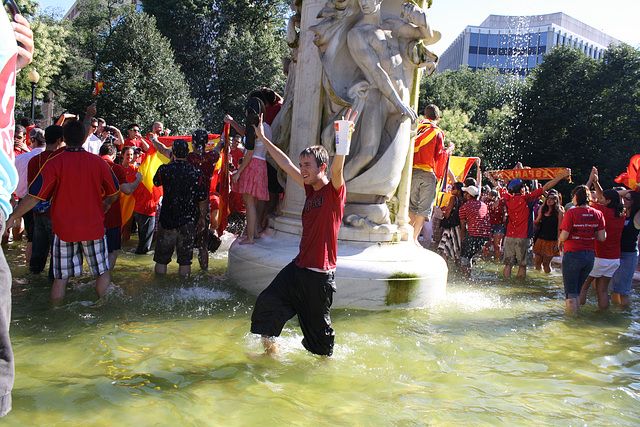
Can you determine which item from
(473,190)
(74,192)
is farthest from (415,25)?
(74,192)

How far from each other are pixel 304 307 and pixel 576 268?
417 cm

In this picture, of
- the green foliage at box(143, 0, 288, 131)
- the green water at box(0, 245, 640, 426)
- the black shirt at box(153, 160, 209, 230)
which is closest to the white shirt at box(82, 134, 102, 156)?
the black shirt at box(153, 160, 209, 230)

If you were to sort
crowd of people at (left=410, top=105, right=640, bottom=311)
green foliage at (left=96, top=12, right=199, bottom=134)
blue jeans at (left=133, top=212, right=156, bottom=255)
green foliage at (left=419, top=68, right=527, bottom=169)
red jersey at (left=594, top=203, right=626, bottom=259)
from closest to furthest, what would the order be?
1. crowd of people at (left=410, top=105, right=640, bottom=311)
2. red jersey at (left=594, top=203, right=626, bottom=259)
3. blue jeans at (left=133, top=212, right=156, bottom=255)
4. green foliage at (left=96, top=12, right=199, bottom=134)
5. green foliage at (left=419, top=68, right=527, bottom=169)

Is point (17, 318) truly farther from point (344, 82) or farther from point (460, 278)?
point (460, 278)

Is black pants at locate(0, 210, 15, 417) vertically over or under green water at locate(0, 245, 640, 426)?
over

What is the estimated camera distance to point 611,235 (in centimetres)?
699

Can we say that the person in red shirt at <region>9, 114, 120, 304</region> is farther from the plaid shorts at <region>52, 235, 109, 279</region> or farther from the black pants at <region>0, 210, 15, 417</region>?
the black pants at <region>0, 210, 15, 417</region>

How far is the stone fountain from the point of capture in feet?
19.0

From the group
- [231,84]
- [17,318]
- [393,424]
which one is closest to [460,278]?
[393,424]

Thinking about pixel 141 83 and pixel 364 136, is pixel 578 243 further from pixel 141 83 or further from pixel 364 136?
pixel 141 83

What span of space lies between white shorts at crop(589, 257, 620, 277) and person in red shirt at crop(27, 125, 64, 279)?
684 cm

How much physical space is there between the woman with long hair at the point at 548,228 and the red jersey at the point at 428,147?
11.1ft

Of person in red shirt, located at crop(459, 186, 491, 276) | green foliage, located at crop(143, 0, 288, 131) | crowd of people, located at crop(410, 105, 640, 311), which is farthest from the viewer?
green foliage, located at crop(143, 0, 288, 131)

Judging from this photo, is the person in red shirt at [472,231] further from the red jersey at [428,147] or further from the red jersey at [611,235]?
the red jersey at [611,235]
